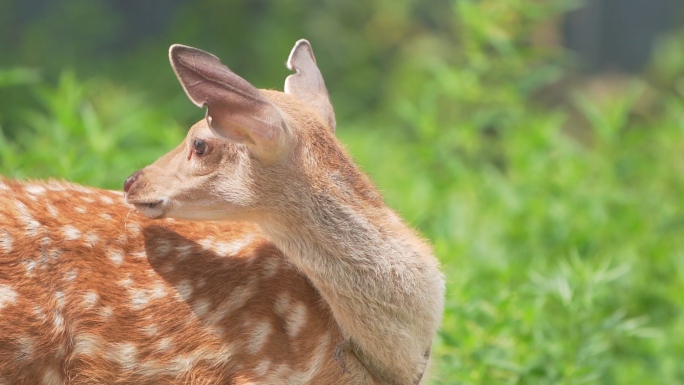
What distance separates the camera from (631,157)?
7.09m

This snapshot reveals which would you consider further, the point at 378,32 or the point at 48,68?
the point at 378,32

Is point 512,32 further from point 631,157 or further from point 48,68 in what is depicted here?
point 48,68

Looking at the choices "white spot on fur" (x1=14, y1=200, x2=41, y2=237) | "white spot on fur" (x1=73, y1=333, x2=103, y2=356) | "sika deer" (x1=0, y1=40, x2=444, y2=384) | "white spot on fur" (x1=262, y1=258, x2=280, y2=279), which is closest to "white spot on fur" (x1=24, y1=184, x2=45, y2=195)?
"sika deer" (x1=0, y1=40, x2=444, y2=384)

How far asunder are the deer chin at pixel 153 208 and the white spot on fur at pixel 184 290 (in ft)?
0.87

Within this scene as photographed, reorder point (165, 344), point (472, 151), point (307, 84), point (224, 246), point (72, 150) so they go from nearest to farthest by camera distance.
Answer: point (165, 344) < point (224, 246) < point (307, 84) < point (72, 150) < point (472, 151)

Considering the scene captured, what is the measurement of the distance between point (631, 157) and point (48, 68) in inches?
199

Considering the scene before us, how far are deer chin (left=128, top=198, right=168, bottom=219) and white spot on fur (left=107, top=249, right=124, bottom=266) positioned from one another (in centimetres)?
20

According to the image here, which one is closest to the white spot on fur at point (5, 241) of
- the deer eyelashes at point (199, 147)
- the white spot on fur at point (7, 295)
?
the white spot on fur at point (7, 295)

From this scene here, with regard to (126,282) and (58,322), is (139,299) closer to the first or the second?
(126,282)

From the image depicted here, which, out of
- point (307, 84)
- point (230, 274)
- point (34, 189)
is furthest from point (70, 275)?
point (307, 84)

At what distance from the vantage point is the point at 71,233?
3.88m

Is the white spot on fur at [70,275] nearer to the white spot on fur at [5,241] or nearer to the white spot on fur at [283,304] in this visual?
the white spot on fur at [5,241]

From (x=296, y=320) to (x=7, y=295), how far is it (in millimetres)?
982

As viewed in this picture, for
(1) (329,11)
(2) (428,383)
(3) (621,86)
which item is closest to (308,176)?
(2) (428,383)
